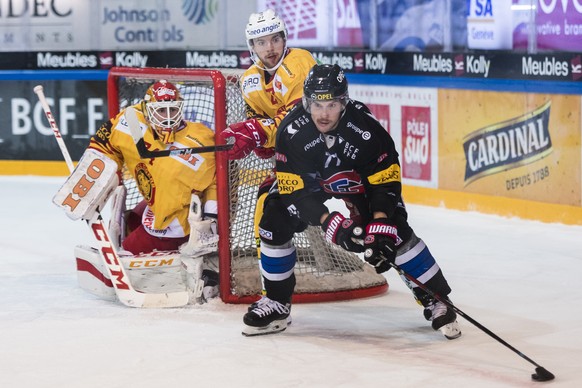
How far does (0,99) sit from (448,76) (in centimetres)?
368

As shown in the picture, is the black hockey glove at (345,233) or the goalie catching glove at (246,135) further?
the goalie catching glove at (246,135)

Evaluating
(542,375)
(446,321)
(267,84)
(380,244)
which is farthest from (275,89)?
(542,375)

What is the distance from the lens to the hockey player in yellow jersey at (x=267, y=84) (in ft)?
16.5

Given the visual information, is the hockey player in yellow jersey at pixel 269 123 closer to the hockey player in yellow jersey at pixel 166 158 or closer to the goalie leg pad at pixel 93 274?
the hockey player in yellow jersey at pixel 166 158

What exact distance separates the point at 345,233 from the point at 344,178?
0.28m

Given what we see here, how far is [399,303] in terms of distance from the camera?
17.3ft

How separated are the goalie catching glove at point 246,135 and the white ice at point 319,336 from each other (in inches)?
26.3

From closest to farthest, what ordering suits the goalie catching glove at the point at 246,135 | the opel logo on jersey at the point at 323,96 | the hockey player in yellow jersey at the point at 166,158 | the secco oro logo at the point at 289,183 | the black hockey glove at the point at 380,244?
1. the black hockey glove at the point at 380,244
2. the opel logo on jersey at the point at 323,96
3. the secco oro logo at the point at 289,183
4. the goalie catching glove at the point at 246,135
5. the hockey player in yellow jersey at the point at 166,158

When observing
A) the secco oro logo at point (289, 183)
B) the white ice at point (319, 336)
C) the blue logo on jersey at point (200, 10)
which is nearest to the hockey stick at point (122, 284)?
the white ice at point (319, 336)

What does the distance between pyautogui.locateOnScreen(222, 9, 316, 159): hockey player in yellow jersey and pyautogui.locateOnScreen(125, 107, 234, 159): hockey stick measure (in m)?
0.08

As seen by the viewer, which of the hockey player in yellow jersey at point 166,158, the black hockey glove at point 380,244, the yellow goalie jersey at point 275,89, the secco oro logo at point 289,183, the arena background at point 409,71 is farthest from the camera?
the arena background at point 409,71

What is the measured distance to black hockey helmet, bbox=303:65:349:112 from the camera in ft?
14.5

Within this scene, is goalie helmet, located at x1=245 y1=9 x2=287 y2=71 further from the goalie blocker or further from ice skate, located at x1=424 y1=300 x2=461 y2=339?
ice skate, located at x1=424 y1=300 x2=461 y2=339

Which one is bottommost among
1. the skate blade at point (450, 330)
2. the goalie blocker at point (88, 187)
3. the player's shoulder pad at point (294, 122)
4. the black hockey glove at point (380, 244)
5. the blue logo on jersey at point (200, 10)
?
the skate blade at point (450, 330)
